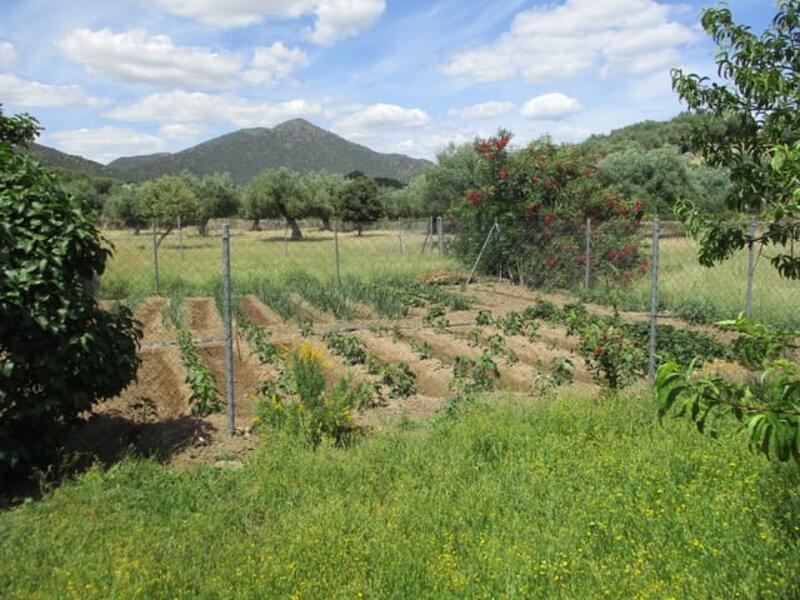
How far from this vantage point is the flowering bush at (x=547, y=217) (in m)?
15.8

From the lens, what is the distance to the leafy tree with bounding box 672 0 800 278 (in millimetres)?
4789

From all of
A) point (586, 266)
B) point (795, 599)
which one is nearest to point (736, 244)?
point (795, 599)

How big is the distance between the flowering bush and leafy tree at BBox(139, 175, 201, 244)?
30260mm

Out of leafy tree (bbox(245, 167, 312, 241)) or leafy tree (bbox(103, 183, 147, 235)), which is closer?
leafy tree (bbox(245, 167, 312, 241))

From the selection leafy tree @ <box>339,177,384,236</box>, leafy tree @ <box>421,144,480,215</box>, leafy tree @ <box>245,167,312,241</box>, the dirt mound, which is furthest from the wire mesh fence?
leafy tree @ <box>339,177,384,236</box>

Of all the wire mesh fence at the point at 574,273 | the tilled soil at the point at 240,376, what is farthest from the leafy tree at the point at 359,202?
the tilled soil at the point at 240,376

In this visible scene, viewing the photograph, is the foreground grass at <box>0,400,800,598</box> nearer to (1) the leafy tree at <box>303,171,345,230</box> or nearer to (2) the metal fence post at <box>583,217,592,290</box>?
(2) the metal fence post at <box>583,217,592,290</box>

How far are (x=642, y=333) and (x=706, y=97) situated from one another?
203 inches

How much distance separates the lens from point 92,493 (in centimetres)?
446

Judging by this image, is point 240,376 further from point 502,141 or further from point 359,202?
point 359,202

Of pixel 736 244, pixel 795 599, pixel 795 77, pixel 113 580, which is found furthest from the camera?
pixel 736 244

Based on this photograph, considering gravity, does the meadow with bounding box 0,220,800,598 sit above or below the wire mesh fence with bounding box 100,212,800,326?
below

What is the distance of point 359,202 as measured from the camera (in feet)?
214

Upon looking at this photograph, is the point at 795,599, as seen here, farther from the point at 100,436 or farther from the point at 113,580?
the point at 100,436
